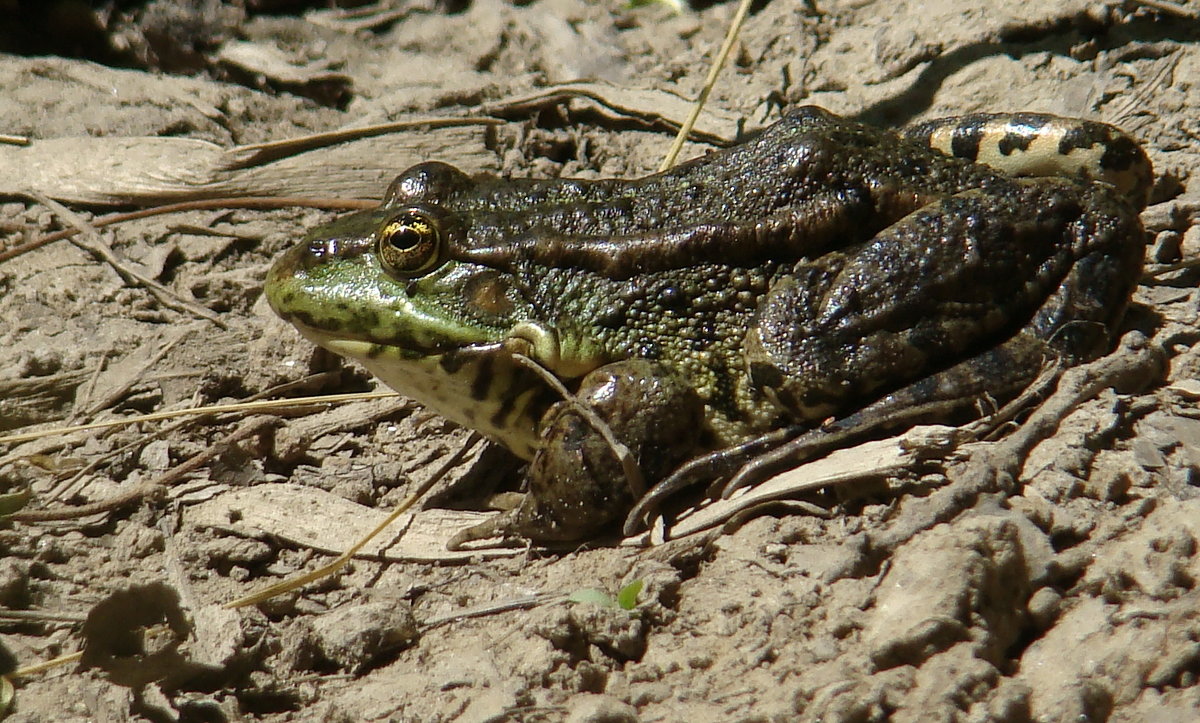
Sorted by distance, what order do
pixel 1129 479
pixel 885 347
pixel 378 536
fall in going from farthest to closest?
pixel 378 536 → pixel 885 347 → pixel 1129 479

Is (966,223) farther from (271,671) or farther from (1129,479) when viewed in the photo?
(271,671)

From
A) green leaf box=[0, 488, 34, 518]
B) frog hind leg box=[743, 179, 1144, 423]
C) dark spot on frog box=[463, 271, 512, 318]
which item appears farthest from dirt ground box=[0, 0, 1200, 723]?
dark spot on frog box=[463, 271, 512, 318]

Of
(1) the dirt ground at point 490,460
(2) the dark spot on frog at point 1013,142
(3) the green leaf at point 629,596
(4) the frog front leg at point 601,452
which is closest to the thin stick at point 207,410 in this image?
(1) the dirt ground at point 490,460

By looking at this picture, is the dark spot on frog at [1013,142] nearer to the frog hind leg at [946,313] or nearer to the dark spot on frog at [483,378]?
the frog hind leg at [946,313]

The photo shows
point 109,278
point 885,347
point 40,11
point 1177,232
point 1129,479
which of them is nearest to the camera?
point 1129,479

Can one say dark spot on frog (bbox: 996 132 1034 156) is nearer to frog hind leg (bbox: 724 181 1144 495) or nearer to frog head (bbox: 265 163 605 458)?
frog hind leg (bbox: 724 181 1144 495)

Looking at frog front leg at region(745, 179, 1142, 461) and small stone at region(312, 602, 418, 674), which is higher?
frog front leg at region(745, 179, 1142, 461)

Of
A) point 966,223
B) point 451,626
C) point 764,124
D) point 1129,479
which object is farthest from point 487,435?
point 764,124
